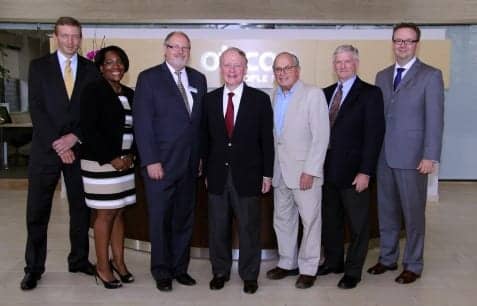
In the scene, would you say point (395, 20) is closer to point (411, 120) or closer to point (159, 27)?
point (159, 27)

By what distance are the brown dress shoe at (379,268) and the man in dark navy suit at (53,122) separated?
7.60ft

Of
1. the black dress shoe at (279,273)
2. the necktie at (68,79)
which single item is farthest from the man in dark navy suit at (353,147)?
the necktie at (68,79)

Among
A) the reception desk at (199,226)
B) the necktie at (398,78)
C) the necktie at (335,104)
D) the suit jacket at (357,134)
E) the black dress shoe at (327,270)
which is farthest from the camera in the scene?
the reception desk at (199,226)

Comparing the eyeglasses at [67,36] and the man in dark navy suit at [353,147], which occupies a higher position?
the eyeglasses at [67,36]

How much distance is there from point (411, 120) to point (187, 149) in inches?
63.1

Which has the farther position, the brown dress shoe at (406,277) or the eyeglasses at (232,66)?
the brown dress shoe at (406,277)

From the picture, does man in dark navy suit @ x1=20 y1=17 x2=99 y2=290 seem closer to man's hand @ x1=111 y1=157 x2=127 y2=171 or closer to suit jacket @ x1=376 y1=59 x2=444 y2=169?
man's hand @ x1=111 y1=157 x2=127 y2=171

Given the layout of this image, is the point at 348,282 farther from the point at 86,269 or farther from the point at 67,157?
the point at 67,157

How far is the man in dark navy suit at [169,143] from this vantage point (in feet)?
11.0

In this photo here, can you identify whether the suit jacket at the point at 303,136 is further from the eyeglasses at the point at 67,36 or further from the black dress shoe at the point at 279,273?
the eyeglasses at the point at 67,36

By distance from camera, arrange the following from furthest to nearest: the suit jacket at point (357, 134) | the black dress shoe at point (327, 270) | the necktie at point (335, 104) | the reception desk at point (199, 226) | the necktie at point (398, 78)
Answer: the reception desk at point (199, 226) < the black dress shoe at point (327, 270) < the necktie at point (398, 78) < the necktie at point (335, 104) < the suit jacket at point (357, 134)

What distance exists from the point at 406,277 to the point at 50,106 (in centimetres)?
284

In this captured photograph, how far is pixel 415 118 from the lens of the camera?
11.8ft

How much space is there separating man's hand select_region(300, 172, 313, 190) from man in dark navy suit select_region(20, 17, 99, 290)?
156 centimetres
